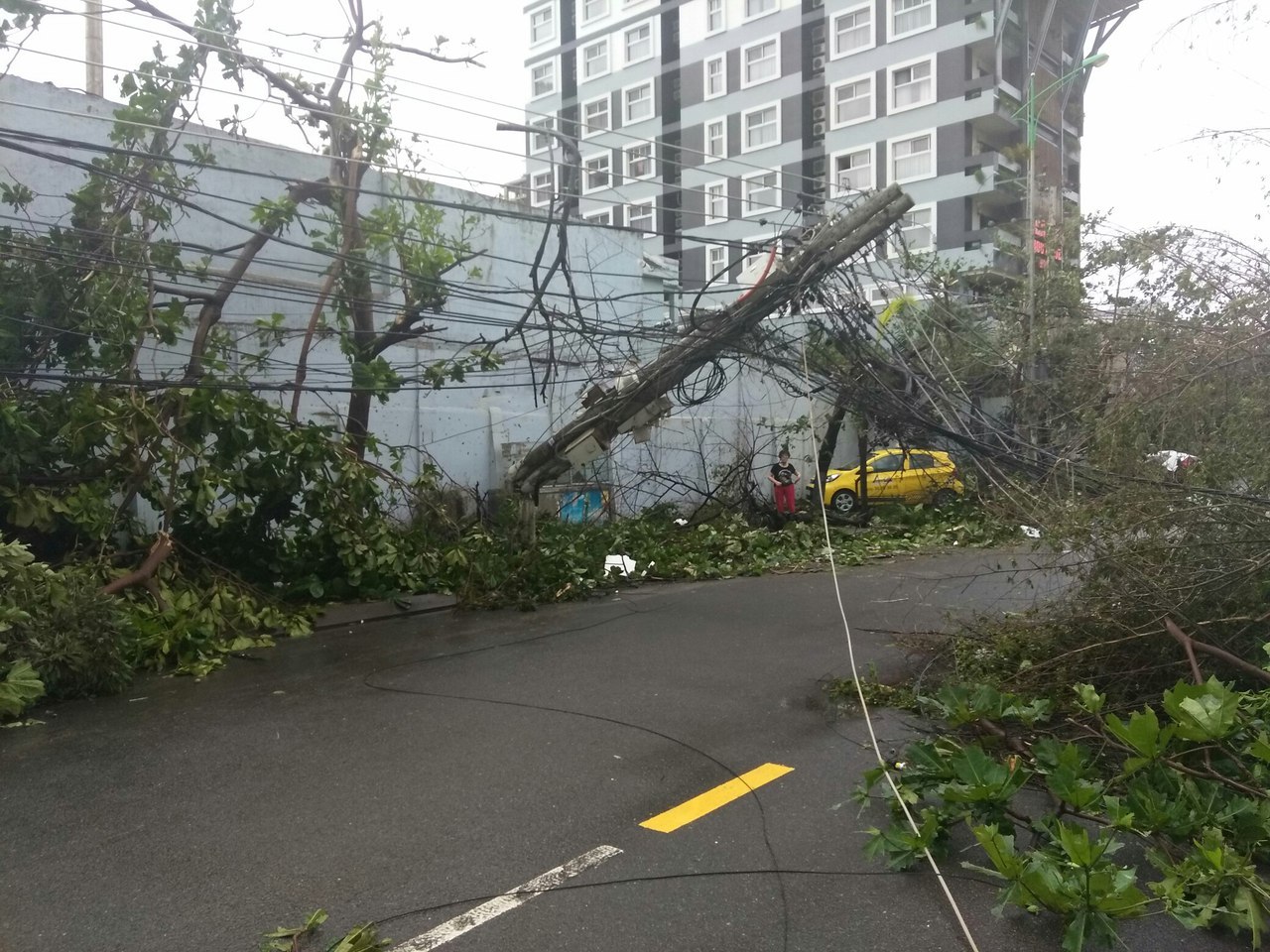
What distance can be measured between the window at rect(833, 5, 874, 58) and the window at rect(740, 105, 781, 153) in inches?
95.9

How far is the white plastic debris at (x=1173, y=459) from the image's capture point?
658 centimetres

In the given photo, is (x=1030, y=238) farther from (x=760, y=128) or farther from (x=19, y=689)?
(x=19, y=689)

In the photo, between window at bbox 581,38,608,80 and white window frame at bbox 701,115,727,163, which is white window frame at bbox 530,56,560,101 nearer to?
window at bbox 581,38,608,80

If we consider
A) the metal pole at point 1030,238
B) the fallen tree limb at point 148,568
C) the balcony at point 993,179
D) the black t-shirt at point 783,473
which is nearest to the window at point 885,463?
the black t-shirt at point 783,473

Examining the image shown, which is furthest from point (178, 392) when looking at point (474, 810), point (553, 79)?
point (553, 79)

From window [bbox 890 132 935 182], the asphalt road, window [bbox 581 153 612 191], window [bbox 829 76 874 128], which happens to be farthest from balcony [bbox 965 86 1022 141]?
the asphalt road

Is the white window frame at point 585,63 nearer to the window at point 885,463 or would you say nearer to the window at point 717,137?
the window at point 717,137

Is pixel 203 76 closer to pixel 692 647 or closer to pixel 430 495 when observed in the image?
pixel 430 495

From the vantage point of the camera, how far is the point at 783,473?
18.1m

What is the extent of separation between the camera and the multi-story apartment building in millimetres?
26109

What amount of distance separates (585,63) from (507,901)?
25743 millimetres

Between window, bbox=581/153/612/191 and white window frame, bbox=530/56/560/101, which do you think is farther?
window, bbox=581/153/612/191

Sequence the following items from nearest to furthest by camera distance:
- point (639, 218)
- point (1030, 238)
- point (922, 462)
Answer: point (1030, 238) → point (922, 462) → point (639, 218)

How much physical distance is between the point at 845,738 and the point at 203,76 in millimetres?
10263
